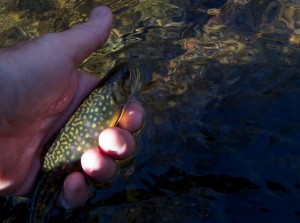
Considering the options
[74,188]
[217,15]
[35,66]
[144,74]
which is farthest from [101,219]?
[217,15]

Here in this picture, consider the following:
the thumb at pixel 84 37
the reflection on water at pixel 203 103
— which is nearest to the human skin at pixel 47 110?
the thumb at pixel 84 37

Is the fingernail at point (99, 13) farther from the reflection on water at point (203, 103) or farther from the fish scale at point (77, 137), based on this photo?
the reflection on water at point (203, 103)

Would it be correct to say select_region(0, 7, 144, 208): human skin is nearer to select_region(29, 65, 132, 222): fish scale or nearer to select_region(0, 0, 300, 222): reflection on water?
select_region(29, 65, 132, 222): fish scale

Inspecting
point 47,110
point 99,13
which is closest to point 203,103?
point 99,13

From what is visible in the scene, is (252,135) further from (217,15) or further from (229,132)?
(217,15)

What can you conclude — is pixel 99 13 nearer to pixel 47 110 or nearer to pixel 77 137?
pixel 47 110

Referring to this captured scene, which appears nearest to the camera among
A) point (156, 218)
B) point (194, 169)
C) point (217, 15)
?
point (156, 218)

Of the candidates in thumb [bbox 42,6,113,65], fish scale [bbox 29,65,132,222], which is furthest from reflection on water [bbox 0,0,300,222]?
thumb [bbox 42,6,113,65]
